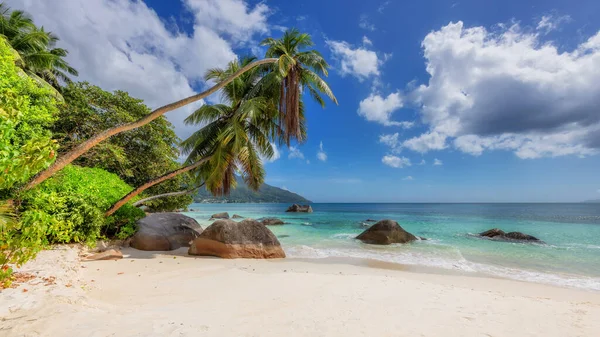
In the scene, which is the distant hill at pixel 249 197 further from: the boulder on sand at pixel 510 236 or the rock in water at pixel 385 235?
the rock in water at pixel 385 235

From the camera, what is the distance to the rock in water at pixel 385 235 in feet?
48.4

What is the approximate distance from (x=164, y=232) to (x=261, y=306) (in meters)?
7.51

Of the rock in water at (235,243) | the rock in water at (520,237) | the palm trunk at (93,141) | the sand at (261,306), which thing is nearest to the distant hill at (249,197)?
the rock in water at (520,237)

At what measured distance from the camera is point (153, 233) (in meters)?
9.88

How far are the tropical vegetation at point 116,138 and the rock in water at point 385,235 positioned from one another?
23.0 feet

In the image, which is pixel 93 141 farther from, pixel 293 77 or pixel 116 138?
pixel 116 138

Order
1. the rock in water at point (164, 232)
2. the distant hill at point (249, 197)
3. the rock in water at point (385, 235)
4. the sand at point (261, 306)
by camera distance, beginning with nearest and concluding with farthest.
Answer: the sand at point (261, 306) < the rock in water at point (164, 232) < the rock in water at point (385, 235) < the distant hill at point (249, 197)

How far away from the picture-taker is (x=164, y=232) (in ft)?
33.5

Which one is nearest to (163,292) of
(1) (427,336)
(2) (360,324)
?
(2) (360,324)

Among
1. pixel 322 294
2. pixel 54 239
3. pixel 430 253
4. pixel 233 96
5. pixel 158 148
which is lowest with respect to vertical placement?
pixel 430 253

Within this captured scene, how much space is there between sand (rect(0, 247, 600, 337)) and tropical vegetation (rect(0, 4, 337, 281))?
0.92 metres

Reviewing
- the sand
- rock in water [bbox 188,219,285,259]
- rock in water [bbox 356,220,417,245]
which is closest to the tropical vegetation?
the sand

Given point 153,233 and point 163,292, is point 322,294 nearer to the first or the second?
point 163,292

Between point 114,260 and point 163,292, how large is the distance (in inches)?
152
